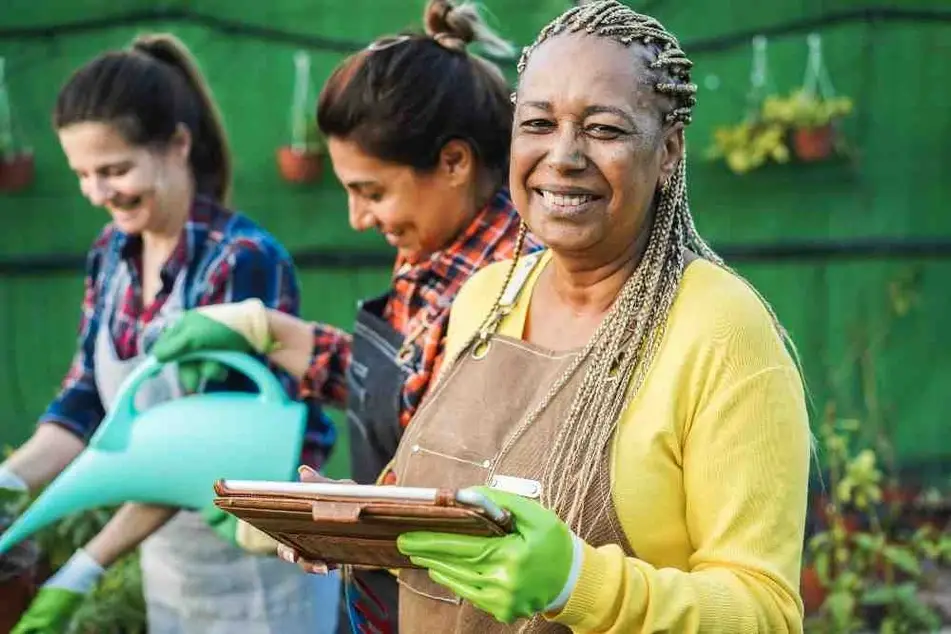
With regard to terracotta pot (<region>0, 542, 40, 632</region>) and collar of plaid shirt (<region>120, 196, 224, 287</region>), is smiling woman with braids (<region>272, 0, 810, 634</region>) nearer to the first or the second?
terracotta pot (<region>0, 542, 40, 632</region>)

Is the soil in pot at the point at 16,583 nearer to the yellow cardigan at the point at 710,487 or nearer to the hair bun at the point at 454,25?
the hair bun at the point at 454,25

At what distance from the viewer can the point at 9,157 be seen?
17.6 ft

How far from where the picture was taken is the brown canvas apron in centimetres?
176

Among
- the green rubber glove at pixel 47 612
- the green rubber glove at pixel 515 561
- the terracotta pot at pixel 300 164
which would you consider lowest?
the green rubber glove at pixel 47 612

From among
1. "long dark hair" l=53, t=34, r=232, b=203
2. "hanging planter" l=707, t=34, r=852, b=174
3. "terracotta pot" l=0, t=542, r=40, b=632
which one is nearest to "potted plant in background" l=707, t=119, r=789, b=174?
"hanging planter" l=707, t=34, r=852, b=174

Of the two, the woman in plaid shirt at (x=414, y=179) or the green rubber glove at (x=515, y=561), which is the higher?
the woman in plaid shirt at (x=414, y=179)

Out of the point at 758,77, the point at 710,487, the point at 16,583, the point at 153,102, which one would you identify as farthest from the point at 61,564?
the point at 758,77

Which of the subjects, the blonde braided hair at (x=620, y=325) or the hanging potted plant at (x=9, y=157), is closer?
the blonde braided hair at (x=620, y=325)

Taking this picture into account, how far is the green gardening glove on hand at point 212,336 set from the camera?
259cm

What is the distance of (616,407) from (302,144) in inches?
144

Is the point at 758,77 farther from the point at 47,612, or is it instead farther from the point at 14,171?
the point at 47,612

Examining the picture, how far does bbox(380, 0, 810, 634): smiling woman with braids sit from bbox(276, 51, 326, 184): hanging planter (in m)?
3.33

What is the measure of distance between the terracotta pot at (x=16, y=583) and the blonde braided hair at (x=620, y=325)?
1160 mm

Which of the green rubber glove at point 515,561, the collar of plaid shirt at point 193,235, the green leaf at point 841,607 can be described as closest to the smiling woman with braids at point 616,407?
the green rubber glove at point 515,561
